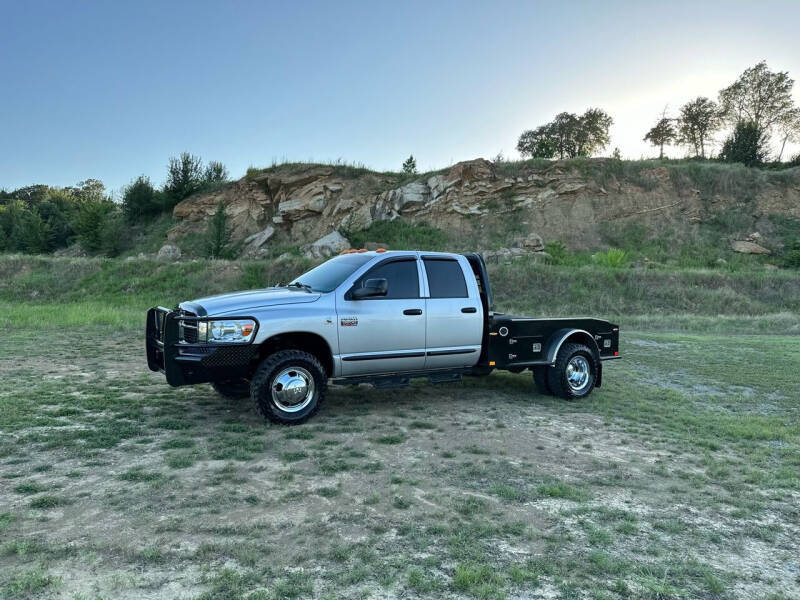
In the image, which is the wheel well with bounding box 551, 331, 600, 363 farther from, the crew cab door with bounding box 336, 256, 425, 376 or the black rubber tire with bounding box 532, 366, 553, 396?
the crew cab door with bounding box 336, 256, 425, 376

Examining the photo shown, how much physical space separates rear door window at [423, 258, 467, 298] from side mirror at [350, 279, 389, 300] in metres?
0.93

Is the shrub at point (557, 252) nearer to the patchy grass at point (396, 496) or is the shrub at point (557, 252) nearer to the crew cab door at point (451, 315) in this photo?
the patchy grass at point (396, 496)

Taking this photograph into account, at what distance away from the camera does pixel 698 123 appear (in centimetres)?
4812

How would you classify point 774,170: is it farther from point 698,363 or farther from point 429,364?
point 429,364

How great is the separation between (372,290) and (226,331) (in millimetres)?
1680

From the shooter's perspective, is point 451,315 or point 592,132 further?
point 592,132

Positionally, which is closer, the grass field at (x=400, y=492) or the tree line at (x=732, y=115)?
the grass field at (x=400, y=492)

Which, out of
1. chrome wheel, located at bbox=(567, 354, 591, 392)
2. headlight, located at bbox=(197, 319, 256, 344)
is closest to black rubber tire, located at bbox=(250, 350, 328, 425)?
headlight, located at bbox=(197, 319, 256, 344)

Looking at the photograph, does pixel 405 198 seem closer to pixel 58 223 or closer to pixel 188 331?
pixel 58 223

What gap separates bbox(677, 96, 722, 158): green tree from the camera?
47.8 m

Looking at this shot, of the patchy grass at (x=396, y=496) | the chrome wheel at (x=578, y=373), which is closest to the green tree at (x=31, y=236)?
A: the patchy grass at (x=396, y=496)

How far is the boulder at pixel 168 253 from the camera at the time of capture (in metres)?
32.4

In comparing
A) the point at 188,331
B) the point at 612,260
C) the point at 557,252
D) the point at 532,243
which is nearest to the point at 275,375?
the point at 188,331

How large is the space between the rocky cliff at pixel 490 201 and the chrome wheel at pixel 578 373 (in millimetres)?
23497
